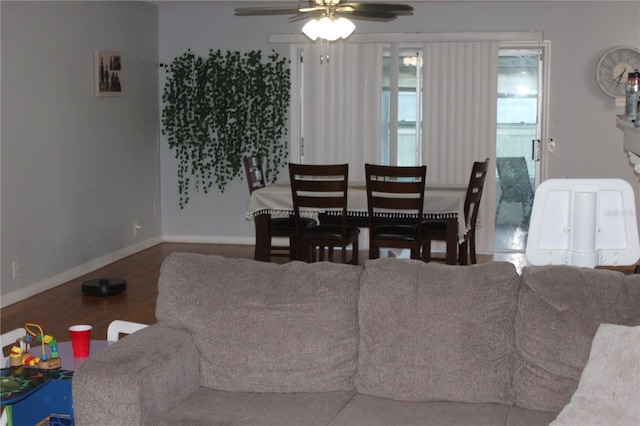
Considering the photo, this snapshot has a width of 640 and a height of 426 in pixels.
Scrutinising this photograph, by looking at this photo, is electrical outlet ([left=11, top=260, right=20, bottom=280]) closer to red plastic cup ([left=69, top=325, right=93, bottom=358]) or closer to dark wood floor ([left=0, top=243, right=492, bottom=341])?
dark wood floor ([left=0, top=243, right=492, bottom=341])

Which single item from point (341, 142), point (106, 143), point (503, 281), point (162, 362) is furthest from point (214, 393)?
point (341, 142)

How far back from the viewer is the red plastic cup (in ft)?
10.5

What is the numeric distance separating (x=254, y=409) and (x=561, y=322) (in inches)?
41.5

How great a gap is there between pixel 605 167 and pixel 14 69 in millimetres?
5203

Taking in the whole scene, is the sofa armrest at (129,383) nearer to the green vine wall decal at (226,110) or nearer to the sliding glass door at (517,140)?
the green vine wall decal at (226,110)

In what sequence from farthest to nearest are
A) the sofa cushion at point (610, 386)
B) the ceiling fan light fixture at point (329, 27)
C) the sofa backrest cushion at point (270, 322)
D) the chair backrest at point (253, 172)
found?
the chair backrest at point (253, 172)
the ceiling fan light fixture at point (329, 27)
the sofa backrest cushion at point (270, 322)
the sofa cushion at point (610, 386)

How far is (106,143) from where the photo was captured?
7.36m

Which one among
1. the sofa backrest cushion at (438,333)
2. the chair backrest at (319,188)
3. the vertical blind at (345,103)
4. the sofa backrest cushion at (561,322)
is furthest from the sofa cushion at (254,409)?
the vertical blind at (345,103)

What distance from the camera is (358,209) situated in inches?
244

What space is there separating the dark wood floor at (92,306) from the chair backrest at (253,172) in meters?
1.10

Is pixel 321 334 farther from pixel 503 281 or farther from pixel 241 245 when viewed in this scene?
pixel 241 245

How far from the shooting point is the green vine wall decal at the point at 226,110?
8.29 metres

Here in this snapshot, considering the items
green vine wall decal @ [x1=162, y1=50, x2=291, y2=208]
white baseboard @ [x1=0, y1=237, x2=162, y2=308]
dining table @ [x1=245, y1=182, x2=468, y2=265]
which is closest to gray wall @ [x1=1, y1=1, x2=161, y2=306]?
white baseboard @ [x1=0, y1=237, x2=162, y2=308]

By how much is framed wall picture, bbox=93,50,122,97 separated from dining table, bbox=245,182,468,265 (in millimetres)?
1752
